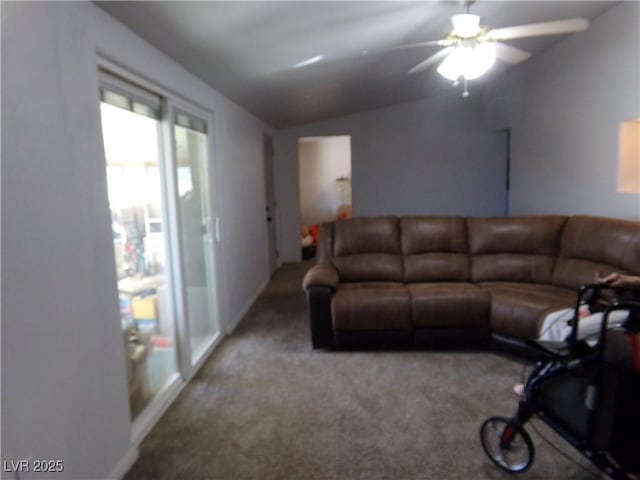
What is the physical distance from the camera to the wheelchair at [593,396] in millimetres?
1531

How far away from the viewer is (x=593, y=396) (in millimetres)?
1558

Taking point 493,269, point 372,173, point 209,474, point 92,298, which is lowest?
point 209,474

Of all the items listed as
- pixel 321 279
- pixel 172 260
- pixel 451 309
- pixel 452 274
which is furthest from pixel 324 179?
pixel 172 260

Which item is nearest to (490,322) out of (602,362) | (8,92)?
(602,362)

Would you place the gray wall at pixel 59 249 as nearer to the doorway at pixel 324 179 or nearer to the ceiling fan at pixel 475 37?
the ceiling fan at pixel 475 37

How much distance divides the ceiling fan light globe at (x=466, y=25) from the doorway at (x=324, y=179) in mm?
6395

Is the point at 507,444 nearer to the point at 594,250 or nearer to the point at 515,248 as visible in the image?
the point at 594,250

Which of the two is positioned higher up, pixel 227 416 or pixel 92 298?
pixel 92 298

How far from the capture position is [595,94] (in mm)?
3670

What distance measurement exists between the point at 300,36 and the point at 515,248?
266 cm

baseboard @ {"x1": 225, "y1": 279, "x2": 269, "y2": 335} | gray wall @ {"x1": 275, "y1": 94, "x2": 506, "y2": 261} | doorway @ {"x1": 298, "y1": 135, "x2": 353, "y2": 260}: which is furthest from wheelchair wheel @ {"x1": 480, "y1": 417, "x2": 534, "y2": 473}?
doorway @ {"x1": 298, "y1": 135, "x2": 353, "y2": 260}

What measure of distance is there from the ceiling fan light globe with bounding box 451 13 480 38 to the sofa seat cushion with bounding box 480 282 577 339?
6.39 feet

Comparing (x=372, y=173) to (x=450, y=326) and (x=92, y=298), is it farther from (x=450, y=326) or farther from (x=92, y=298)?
(x=92, y=298)

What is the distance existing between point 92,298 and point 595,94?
Answer: 4.17m
